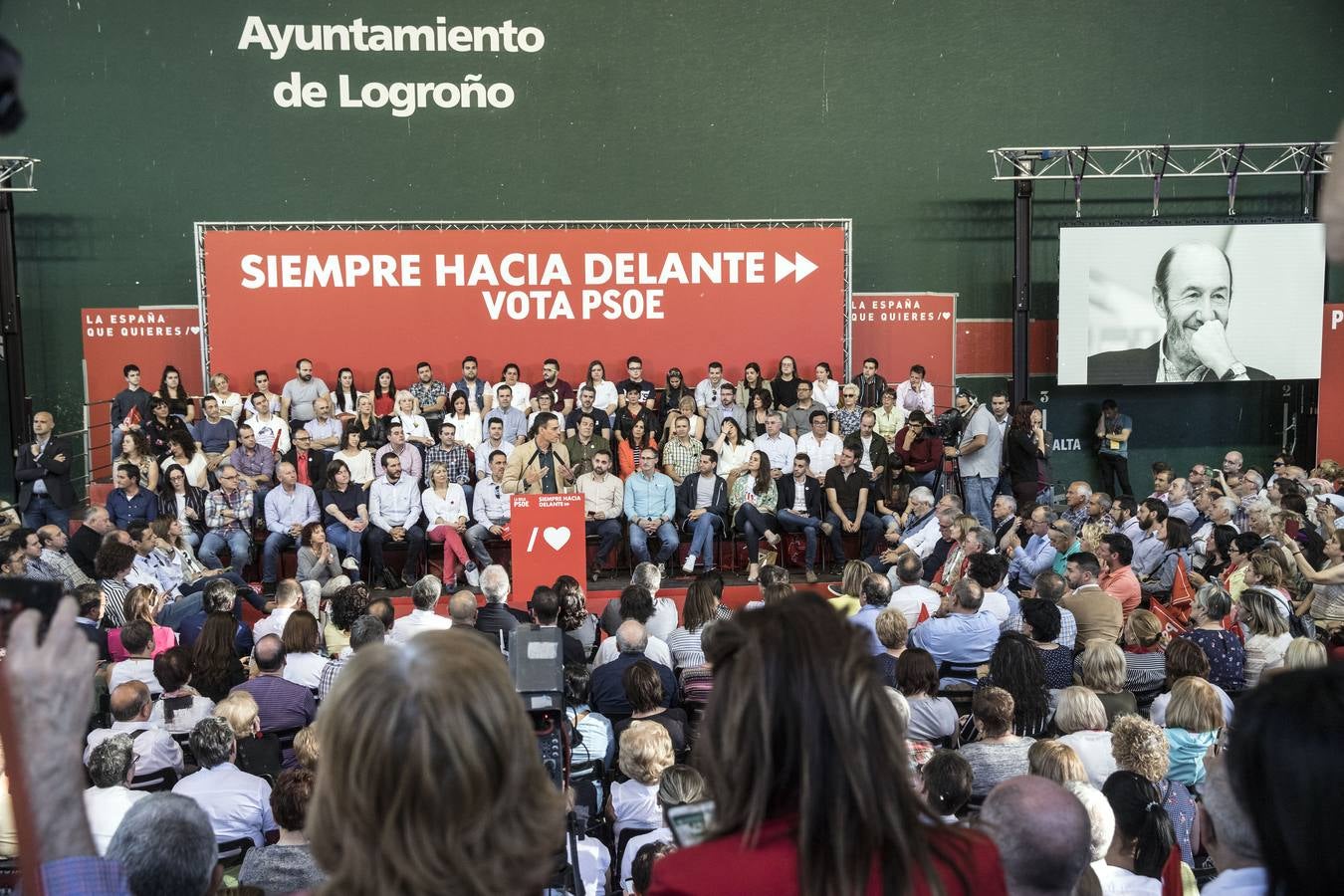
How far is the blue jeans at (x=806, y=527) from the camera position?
988cm

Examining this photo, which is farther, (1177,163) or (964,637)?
(1177,163)

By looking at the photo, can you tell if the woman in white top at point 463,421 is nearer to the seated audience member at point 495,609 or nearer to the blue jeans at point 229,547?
the blue jeans at point 229,547

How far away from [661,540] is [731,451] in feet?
3.34

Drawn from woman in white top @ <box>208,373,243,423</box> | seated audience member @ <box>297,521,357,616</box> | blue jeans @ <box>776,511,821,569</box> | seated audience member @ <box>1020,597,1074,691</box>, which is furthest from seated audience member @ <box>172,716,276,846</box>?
woman in white top @ <box>208,373,243,423</box>

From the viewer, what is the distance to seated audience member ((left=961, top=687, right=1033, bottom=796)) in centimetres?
433

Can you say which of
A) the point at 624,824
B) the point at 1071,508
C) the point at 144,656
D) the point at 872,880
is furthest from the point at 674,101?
the point at 872,880

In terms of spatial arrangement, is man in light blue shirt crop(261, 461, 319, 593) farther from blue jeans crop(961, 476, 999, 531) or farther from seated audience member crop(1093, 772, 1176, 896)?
seated audience member crop(1093, 772, 1176, 896)

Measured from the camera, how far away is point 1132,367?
492 inches

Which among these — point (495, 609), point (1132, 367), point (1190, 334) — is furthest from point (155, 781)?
point (1190, 334)

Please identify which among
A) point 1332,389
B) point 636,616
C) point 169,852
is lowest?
point 636,616

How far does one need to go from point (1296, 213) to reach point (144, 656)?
1250cm

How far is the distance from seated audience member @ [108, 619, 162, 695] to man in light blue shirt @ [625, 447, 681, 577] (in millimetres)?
4595

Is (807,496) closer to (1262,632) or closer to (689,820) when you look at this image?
(1262,632)

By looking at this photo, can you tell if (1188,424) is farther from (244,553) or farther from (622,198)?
(244,553)
